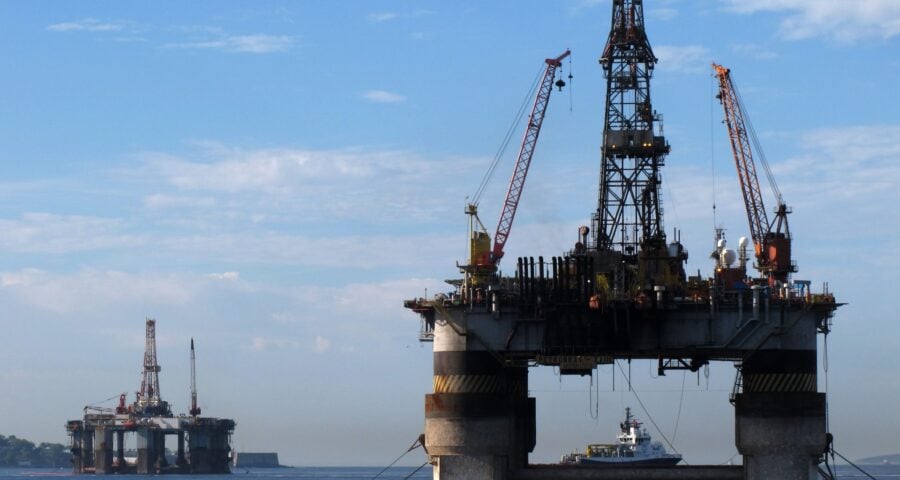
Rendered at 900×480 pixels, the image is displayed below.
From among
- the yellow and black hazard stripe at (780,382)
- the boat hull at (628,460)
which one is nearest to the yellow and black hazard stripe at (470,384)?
the yellow and black hazard stripe at (780,382)

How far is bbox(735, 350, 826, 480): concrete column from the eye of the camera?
226 feet

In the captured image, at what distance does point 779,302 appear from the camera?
70000mm

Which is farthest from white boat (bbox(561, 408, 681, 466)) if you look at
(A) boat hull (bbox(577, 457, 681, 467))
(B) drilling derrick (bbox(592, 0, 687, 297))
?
(B) drilling derrick (bbox(592, 0, 687, 297))

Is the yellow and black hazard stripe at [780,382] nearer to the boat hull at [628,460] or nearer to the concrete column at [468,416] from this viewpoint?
the concrete column at [468,416]

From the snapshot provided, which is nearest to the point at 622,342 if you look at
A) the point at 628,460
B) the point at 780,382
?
the point at 780,382

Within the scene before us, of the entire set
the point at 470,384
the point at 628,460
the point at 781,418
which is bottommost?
the point at 628,460

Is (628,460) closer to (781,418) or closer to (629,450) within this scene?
(629,450)

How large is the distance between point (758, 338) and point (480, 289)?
505 inches

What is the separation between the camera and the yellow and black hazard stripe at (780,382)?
6944cm

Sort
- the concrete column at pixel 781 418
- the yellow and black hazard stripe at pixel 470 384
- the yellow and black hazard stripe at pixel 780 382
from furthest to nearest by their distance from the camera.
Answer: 1. the yellow and black hazard stripe at pixel 470 384
2. the yellow and black hazard stripe at pixel 780 382
3. the concrete column at pixel 781 418

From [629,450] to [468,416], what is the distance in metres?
69.4

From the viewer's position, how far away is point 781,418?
227ft

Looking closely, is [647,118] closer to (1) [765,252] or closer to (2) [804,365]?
(1) [765,252]

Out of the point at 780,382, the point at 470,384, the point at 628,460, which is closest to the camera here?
the point at 780,382
